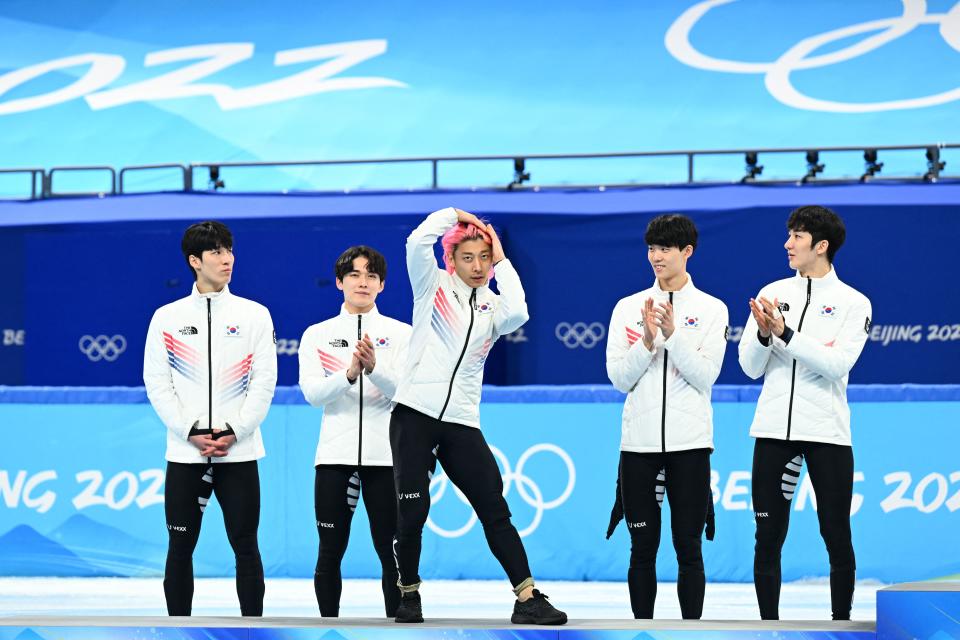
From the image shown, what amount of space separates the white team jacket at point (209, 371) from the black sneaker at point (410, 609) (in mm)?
1060

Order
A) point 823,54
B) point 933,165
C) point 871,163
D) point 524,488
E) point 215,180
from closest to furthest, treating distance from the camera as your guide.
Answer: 1. point 524,488
2. point 933,165
3. point 871,163
4. point 215,180
5. point 823,54

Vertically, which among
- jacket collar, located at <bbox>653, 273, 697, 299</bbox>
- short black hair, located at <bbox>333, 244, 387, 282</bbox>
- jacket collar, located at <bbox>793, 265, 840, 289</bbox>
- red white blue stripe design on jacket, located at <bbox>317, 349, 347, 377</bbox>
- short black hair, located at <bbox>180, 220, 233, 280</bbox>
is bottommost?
red white blue stripe design on jacket, located at <bbox>317, 349, 347, 377</bbox>

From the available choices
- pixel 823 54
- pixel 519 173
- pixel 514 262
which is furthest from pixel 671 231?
pixel 823 54

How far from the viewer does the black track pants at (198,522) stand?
18.7ft

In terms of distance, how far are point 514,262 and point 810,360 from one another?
5868 millimetres

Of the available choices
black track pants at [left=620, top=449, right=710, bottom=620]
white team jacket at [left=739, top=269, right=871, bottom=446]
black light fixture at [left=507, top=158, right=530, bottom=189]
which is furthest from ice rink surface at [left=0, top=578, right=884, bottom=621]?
black light fixture at [left=507, top=158, right=530, bottom=189]

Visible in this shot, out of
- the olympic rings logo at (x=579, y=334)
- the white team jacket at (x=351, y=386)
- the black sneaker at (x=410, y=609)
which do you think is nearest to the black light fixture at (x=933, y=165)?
the olympic rings logo at (x=579, y=334)

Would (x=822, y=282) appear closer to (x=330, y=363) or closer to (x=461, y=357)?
(x=461, y=357)

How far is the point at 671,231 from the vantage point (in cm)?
572

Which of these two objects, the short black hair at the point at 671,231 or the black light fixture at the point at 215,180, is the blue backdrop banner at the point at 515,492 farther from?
the black light fixture at the point at 215,180

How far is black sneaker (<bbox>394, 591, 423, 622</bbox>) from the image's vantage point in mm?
5043

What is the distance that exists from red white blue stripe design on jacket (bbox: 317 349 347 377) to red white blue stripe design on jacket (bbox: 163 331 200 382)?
62 centimetres

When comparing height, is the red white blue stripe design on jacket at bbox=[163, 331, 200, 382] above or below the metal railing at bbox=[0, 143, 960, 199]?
below

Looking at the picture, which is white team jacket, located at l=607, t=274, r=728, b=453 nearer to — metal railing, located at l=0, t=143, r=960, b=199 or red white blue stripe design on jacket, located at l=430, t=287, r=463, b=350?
red white blue stripe design on jacket, located at l=430, t=287, r=463, b=350
